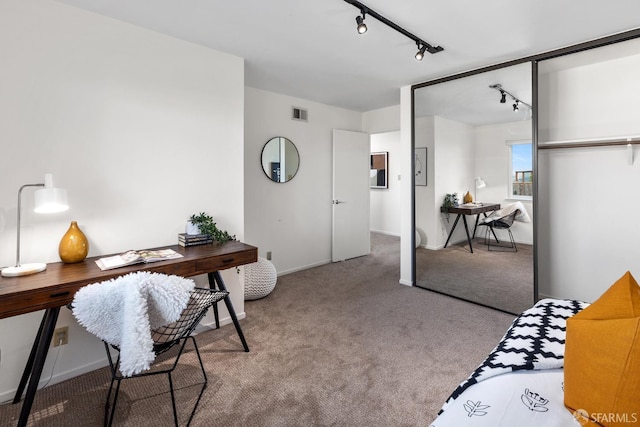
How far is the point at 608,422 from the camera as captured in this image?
2.94ft

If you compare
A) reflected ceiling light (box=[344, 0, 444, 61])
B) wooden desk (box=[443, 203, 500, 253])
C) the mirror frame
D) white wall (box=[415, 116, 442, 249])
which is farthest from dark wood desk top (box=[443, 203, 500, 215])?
reflected ceiling light (box=[344, 0, 444, 61])

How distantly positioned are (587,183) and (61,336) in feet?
14.1

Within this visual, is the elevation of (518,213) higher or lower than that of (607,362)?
higher

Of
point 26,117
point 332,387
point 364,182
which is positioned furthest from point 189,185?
point 364,182

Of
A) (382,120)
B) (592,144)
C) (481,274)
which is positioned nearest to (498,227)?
(481,274)

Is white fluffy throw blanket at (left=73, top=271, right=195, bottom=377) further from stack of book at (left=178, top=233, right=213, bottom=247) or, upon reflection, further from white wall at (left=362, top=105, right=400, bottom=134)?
white wall at (left=362, top=105, right=400, bottom=134)

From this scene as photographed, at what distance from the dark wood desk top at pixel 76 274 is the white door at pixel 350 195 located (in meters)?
2.62

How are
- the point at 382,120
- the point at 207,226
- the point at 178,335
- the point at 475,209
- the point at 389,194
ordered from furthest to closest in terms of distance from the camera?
the point at 389,194
the point at 382,120
the point at 475,209
the point at 207,226
the point at 178,335

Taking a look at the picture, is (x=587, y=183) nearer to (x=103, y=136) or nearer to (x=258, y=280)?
(x=258, y=280)

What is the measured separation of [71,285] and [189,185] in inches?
45.6

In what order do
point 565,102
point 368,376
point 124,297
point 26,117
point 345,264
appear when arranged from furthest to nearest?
point 345,264 < point 565,102 < point 368,376 < point 26,117 < point 124,297

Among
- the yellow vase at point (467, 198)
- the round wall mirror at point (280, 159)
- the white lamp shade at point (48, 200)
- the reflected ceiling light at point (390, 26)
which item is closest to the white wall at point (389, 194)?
the round wall mirror at point (280, 159)

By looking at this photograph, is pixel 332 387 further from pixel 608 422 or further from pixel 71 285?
pixel 71 285

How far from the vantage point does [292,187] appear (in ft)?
14.6
